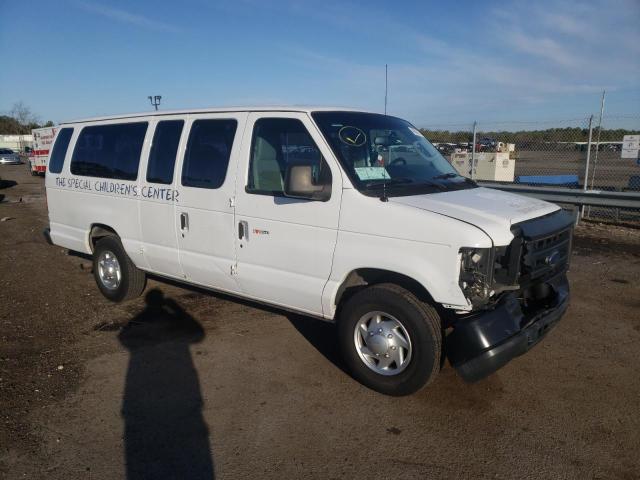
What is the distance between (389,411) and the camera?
11.9ft

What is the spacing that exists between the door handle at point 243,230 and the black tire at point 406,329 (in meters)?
1.11

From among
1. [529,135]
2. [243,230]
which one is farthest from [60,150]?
[529,135]

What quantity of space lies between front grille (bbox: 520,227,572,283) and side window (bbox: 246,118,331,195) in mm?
1804

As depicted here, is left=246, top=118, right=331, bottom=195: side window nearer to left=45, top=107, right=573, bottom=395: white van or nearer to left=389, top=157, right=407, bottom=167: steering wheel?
left=45, top=107, right=573, bottom=395: white van

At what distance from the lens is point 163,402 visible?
3773 mm

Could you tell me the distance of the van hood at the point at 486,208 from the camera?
3.37 metres

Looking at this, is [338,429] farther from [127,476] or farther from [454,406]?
[127,476]

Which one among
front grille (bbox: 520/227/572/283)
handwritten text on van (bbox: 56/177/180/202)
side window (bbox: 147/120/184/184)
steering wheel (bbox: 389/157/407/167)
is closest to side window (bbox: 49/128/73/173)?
handwritten text on van (bbox: 56/177/180/202)

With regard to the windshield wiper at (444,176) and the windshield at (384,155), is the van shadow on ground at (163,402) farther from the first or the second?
the windshield wiper at (444,176)

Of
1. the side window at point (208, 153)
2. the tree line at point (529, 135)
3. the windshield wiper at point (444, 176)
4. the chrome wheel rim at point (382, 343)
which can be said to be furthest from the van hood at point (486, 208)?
the tree line at point (529, 135)

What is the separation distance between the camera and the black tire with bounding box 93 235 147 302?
18.9ft

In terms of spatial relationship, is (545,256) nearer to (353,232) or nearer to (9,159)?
(353,232)

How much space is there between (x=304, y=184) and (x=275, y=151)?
2.29 ft

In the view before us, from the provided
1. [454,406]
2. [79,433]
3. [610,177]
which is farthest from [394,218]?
[610,177]
